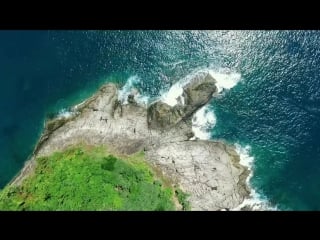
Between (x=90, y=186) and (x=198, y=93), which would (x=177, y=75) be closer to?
(x=198, y=93)

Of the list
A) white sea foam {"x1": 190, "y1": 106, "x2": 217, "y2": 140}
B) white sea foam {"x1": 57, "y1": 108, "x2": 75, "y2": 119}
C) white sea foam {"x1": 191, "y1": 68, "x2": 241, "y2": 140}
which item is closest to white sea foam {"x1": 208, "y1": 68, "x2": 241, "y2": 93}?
white sea foam {"x1": 191, "y1": 68, "x2": 241, "y2": 140}

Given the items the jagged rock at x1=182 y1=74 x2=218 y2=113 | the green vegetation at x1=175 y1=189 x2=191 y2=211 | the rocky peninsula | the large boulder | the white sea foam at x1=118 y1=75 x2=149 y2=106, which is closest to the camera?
the green vegetation at x1=175 y1=189 x2=191 y2=211

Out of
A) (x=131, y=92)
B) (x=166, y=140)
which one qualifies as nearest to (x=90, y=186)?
(x=166, y=140)

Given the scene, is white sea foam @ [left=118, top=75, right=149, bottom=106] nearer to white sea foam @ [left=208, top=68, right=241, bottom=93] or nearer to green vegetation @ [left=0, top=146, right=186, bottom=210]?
green vegetation @ [left=0, top=146, right=186, bottom=210]

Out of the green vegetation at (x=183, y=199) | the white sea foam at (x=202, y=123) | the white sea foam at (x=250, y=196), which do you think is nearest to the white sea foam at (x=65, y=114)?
the white sea foam at (x=202, y=123)

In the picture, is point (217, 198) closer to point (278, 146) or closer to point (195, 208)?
point (195, 208)
